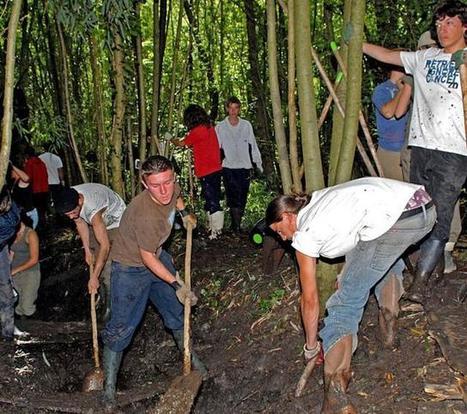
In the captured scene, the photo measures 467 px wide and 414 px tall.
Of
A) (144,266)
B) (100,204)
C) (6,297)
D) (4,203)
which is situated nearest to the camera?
(144,266)

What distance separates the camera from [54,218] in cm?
1316

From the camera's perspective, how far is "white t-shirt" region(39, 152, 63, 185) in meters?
11.7

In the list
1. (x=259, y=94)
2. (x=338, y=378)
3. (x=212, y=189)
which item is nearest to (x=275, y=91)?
(x=338, y=378)

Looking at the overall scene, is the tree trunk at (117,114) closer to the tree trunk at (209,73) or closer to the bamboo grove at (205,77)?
the bamboo grove at (205,77)

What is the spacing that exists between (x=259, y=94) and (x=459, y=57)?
28.9 feet

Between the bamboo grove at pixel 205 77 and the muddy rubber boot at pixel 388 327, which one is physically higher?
the bamboo grove at pixel 205 77

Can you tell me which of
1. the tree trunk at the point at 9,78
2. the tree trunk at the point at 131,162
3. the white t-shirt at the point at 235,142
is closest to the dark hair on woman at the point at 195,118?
the white t-shirt at the point at 235,142

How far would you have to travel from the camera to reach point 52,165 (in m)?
11.8

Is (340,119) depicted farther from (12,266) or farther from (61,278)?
Answer: (61,278)

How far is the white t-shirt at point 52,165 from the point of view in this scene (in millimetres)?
11742

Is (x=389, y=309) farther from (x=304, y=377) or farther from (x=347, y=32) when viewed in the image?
(x=347, y=32)

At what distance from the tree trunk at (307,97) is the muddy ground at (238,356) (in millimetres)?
1257

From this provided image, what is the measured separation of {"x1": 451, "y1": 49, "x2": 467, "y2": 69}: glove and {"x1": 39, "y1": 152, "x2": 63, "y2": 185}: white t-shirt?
844cm

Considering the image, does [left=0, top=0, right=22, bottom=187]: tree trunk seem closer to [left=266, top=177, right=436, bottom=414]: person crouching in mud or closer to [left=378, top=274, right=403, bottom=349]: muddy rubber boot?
[left=266, top=177, right=436, bottom=414]: person crouching in mud
